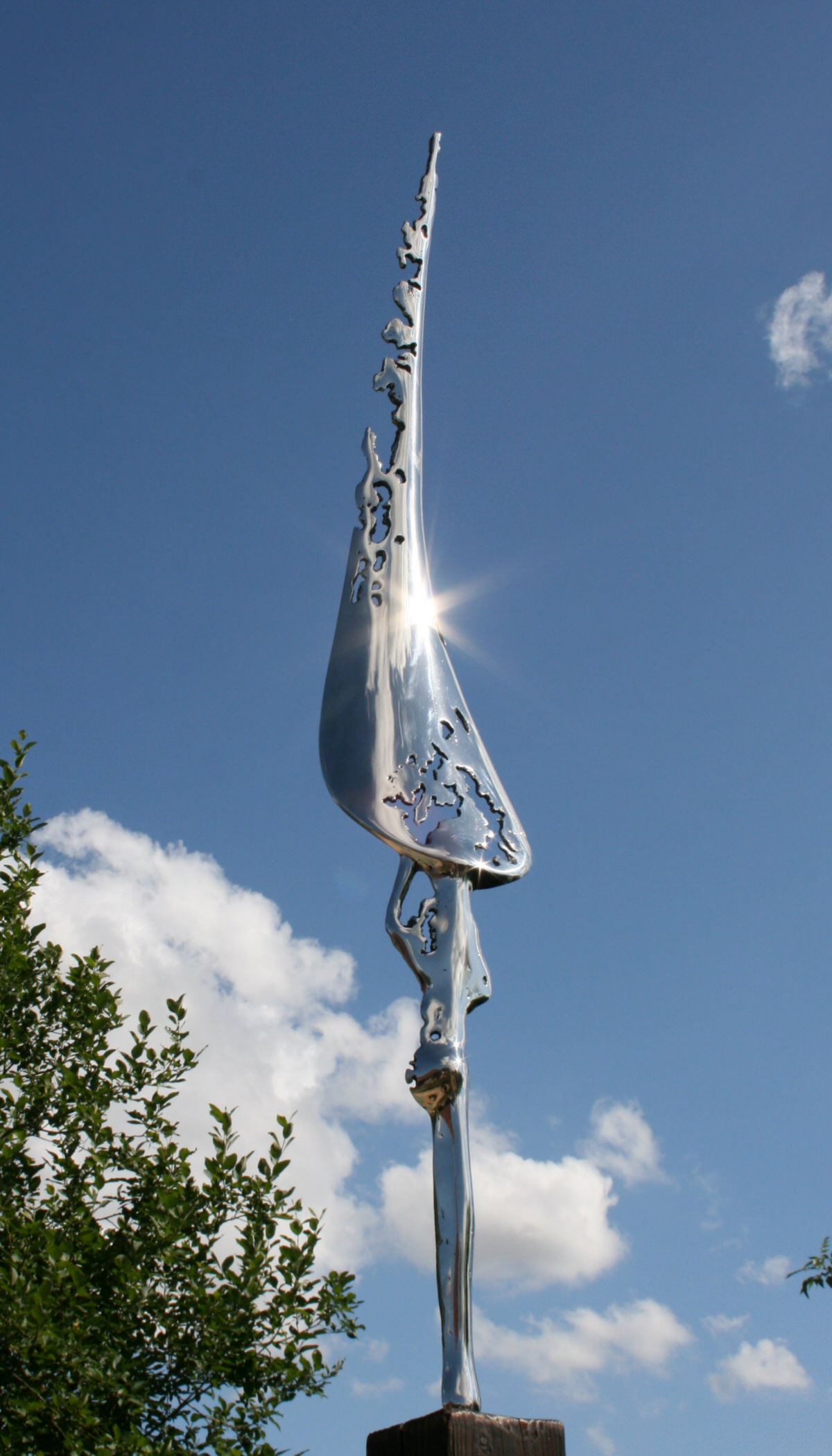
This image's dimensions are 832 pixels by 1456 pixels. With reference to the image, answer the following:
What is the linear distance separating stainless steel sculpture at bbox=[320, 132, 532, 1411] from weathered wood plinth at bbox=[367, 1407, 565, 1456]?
0.16 metres

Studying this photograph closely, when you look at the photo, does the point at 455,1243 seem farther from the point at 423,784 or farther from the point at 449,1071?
the point at 423,784

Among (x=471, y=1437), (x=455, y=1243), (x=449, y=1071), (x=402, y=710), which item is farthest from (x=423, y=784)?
(x=471, y=1437)

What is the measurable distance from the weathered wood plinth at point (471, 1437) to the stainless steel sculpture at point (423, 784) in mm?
164

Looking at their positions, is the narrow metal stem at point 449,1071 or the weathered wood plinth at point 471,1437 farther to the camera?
the narrow metal stem at point 449,1071

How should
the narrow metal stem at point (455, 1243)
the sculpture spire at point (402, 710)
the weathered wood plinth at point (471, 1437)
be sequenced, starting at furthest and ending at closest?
the sculpture spire at point (402, 710) < the narrow metal stem at point (455, 1243) < the weathered wood plinth at point (471, 1437)

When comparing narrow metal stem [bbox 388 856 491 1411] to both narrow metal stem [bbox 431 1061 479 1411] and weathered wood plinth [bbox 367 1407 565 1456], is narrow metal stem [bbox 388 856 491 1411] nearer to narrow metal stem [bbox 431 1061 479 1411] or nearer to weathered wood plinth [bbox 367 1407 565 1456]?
narrow metal stem [bbox 431 1061 479 1411]

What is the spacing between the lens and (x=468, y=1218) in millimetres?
3227

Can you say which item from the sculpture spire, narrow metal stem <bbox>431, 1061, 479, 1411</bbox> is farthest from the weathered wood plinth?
the sculpture spire

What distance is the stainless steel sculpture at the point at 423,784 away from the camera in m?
3.26

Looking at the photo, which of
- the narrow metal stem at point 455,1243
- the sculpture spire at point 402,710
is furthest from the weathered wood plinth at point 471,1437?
the sculpture spire at point 402,710

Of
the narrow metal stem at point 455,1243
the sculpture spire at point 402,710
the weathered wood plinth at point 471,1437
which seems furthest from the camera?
the sculpture spire at point 402,710

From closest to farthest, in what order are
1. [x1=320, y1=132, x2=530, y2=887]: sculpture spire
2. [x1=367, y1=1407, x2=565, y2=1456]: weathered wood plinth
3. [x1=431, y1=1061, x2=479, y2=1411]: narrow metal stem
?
[x1=367, y1=1407, x2=565, y2=1456]: weathered wood plinth → [x1=431, y1=1061, x2=479, y2=1411]: narrow metal stem → [x1=320, y1=132, x2=530, y2=887]: sculpture spire

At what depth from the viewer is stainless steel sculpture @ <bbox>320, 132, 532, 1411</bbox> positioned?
3.26m

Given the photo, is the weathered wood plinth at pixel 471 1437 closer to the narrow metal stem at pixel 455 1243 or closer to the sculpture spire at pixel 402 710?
the narrow metal stem at pixel 455 1243
